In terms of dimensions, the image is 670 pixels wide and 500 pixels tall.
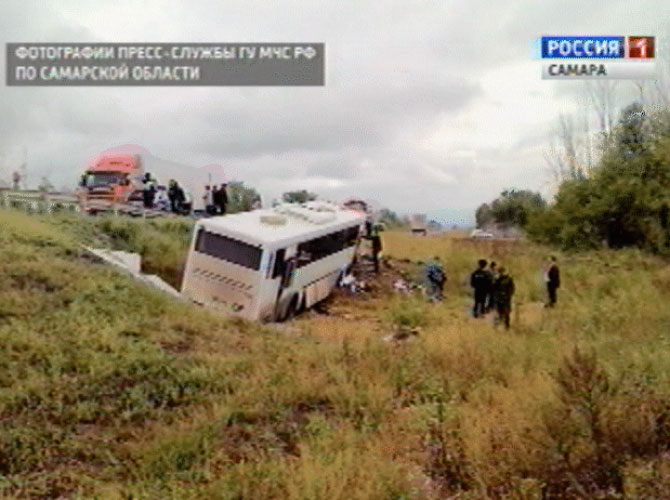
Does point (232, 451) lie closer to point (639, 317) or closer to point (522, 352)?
point (522, 352)

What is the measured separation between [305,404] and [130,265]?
1439 cm

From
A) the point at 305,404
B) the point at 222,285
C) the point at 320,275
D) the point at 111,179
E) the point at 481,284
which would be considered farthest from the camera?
the point at 111,179

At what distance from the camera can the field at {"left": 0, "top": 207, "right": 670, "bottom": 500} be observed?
564 cm

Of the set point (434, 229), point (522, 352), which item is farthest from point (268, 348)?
point (434, 229)

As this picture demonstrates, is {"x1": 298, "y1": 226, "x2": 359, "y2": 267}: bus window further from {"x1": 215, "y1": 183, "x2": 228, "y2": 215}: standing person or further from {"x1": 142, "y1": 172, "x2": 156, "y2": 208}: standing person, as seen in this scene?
{"x1": 142, "y1": 172, "x2": 156, "y2": 208}: standing person

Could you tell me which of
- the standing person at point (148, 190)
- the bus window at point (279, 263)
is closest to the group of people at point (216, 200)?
the standing person at point (148, 190)

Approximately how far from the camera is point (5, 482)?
234 inches

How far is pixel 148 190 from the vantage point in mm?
30500

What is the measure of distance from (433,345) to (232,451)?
5365 mm

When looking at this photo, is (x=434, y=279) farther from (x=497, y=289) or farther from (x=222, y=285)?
(x=222, y=285)

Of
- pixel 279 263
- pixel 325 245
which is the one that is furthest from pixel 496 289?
pixel 325 245

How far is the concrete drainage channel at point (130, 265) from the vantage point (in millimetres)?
18344

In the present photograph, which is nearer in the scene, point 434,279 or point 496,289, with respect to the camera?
point 496,289

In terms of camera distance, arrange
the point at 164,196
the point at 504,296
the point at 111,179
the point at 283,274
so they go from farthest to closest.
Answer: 1. the point at 164,196
2. the point at 111,179
3. the point at 283,274
4. the point at 504,296
